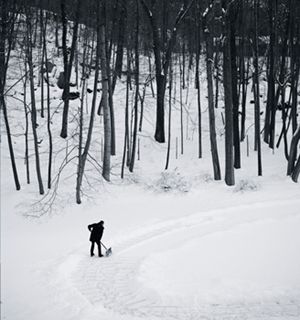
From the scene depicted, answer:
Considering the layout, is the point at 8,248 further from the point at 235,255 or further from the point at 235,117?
the point at 235,117

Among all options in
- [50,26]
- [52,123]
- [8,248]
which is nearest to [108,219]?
[8,248]

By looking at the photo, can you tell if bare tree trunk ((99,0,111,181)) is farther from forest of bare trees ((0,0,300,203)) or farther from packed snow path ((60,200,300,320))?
packed snow path ((60,200,300,320))

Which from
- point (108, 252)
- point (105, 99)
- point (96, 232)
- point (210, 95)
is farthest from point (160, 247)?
point (210, 95)

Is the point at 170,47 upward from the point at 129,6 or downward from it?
downward

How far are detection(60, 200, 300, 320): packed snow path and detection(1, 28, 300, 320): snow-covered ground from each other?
3cm

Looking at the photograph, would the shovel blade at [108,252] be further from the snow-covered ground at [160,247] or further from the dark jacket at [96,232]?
the dark jacket at [96,232]

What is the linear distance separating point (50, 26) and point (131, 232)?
3600 centimetres

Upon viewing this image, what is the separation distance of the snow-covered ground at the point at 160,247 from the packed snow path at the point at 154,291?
3 cm

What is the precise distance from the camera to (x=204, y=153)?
25797 mm

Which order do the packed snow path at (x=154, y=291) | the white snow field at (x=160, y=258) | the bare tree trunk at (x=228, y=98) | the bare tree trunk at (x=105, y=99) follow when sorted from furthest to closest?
the bare tree trunk at (x=105, y=99)
the bare tree trunk at (x=228, y=98)
the white snow field at (x=160, y=258)
the packed snow path at (x=154, y=291)

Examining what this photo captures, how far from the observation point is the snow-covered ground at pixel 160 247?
9680mm

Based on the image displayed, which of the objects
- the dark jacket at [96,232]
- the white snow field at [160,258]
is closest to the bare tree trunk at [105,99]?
the white snow field at [160,258]

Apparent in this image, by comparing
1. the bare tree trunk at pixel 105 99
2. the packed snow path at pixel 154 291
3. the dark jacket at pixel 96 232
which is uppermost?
the bare tree trunk at pixel 105 99

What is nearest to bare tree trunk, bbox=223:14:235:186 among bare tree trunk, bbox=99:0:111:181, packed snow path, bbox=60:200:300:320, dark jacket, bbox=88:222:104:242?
packed snow path, bbox=60:200:300:320
